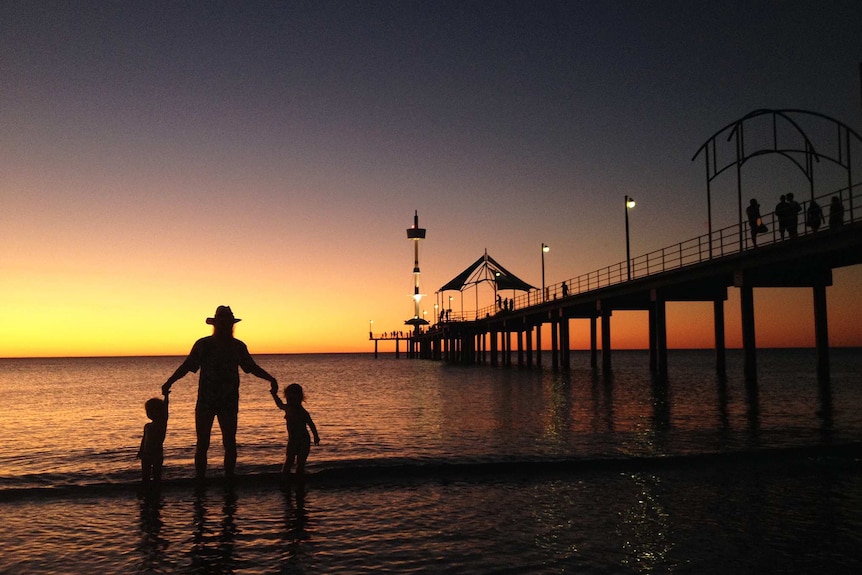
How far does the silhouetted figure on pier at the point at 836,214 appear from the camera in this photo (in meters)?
19.5

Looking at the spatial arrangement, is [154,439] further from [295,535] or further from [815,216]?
[815,216]

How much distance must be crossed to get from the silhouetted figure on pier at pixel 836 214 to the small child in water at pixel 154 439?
18087 millimetres

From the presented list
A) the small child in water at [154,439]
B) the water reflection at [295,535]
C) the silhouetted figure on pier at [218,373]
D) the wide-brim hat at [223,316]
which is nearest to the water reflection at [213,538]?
the water reflection at [295,535]

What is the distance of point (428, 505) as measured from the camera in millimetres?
7184

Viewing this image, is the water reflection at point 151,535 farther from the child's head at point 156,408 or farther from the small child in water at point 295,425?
the small child in water at point 295,425

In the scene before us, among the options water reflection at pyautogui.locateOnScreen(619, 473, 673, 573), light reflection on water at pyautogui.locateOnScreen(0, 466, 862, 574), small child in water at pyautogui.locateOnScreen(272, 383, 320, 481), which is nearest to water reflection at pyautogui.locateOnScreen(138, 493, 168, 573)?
light reflection on water at pyautogui.locateOnScreen(0, 466, 862, 574)

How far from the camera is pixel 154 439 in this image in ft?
24.6

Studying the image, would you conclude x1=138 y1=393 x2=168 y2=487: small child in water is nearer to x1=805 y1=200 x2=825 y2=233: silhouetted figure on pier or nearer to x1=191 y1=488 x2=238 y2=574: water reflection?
x1=191 y1=488 x2=238 y2=574: water reflection

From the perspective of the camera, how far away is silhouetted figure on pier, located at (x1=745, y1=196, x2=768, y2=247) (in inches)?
901

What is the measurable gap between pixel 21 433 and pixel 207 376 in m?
12.6

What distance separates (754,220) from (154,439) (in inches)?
829

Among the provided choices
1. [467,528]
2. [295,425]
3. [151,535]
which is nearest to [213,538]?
[151,535]

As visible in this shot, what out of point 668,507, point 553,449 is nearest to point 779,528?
point 668,507

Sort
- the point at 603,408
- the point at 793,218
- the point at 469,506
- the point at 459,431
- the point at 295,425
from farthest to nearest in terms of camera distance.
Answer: the point at 793,218, the point at 603,408, the point at 459,431, the point at 295,425, the point at 469,506
